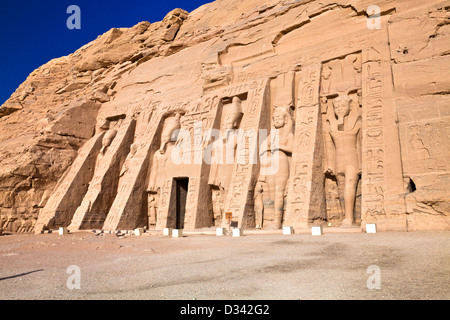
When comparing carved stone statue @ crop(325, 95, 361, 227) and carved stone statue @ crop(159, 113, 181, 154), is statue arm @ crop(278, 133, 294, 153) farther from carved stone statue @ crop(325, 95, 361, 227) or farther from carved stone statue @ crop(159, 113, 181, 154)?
carved stone statue @ crop(159, 113, 181, 154)

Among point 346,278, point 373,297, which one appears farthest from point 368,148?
point 373,297

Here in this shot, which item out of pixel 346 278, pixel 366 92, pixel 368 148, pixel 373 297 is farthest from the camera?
pixel 366 92

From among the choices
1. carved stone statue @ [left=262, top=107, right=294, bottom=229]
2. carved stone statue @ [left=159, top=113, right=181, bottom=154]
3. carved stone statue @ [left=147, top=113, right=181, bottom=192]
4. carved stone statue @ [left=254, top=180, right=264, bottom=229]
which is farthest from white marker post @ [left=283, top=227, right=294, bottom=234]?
carved stone statue @ [left=159, top=113, right=181, bottom=154]

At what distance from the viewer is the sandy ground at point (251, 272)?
9.25 ft

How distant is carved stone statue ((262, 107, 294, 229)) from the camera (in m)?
8.93

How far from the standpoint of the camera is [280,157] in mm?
9188

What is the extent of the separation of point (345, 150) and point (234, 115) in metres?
3.65

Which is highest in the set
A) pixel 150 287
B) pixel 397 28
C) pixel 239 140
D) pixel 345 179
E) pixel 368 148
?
pixel 397 28

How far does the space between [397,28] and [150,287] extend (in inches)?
313

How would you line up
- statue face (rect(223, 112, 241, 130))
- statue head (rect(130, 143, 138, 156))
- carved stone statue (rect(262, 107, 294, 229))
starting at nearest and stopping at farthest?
carved stone statue (rect(262, 107, 294, 229)), statue face (rect(223, 112, 241, 130)), statue head (rect(130, 143, 138, 156))

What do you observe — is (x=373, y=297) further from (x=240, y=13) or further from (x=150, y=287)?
(x=240, y=13)

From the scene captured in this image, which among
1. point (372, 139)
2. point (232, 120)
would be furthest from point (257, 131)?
point (372, 139)

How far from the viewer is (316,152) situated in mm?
8484

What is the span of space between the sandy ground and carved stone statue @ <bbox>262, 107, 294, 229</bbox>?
3.46 m
